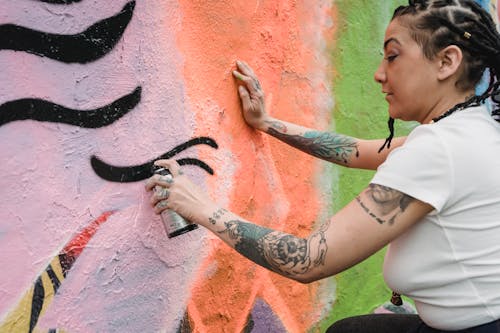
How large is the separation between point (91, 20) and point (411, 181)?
100cm

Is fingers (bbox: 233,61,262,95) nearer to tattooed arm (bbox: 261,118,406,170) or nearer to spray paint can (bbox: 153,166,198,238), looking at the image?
tattooed arm (bbox: 261,118,406,170)

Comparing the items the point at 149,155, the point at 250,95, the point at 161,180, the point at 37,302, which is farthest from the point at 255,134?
the point at 37,302

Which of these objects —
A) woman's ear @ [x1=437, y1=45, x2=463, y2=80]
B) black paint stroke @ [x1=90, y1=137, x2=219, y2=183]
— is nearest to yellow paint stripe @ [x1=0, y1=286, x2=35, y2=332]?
black paint stroke @ [x1=90, y1=137, x2=219, y2=183]

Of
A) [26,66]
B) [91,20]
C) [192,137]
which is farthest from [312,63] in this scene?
[26,66]

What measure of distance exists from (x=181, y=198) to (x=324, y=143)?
740 millimetres

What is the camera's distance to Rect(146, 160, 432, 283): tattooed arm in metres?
1.57

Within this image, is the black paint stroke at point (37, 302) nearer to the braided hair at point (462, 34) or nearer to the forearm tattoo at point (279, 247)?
the forearm tattoo at point (279, 247)

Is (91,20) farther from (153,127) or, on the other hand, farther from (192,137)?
(192,137)

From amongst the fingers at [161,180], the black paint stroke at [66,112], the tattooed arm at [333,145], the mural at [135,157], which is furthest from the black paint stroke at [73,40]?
the tattooed arm at [333,145]

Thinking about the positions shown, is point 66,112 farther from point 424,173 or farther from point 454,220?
point 454,220

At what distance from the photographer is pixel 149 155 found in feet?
6.41

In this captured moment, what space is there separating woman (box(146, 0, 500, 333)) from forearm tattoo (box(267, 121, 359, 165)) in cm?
38

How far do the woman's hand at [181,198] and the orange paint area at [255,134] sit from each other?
0.38 metres

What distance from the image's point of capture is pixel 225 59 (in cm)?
224
